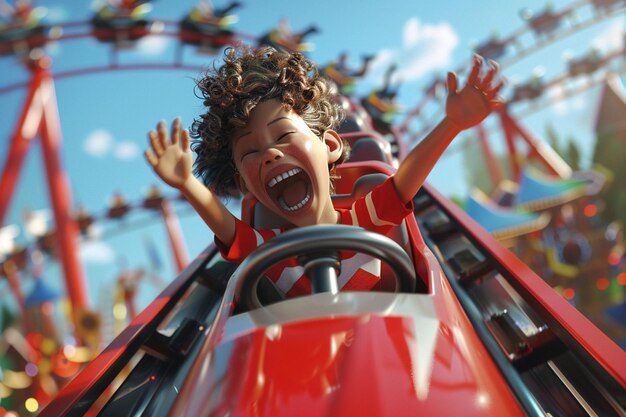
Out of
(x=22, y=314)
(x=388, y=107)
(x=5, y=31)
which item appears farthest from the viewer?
(x=22, y=314)

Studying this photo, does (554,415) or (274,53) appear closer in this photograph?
(554,415)

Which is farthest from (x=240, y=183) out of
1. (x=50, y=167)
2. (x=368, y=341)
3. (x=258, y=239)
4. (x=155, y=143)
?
(x=50, y=167)

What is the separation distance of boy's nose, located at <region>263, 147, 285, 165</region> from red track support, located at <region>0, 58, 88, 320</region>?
4.74 m

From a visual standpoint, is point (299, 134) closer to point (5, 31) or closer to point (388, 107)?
point (388, 107)

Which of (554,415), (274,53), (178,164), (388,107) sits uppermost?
(388,107)

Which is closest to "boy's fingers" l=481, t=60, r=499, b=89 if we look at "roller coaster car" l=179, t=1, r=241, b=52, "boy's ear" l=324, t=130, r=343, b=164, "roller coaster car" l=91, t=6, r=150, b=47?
"boy's ear" l=324, t=130, r=343, b=164

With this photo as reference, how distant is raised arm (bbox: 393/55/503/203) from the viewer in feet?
3.07

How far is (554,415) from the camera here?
77 centimetres

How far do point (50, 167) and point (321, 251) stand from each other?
5.39m

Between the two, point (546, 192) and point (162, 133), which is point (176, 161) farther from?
point (546, 192)

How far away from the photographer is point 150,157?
0.95 m

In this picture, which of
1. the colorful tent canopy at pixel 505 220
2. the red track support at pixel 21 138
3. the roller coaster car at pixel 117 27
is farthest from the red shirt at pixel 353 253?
the roller coaster car at pixel 117 27

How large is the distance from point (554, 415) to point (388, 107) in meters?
4.17

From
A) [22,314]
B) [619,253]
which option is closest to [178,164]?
[619,253]
